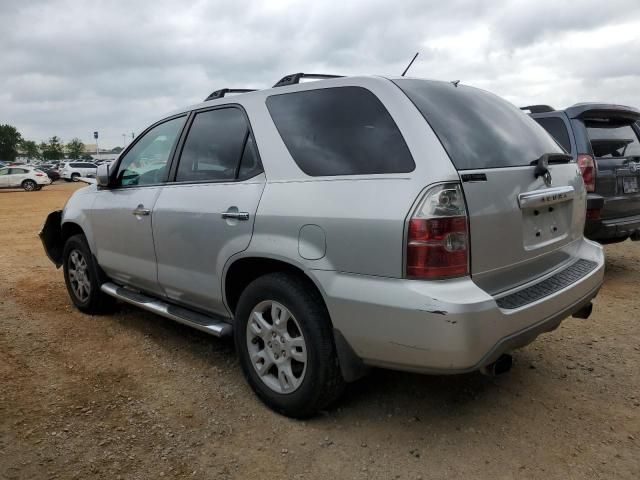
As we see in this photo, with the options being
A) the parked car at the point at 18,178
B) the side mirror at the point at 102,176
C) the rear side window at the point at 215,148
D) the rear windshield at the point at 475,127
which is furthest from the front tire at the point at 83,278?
the parked car at the point at 18,178

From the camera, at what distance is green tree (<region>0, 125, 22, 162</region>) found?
77750 mm

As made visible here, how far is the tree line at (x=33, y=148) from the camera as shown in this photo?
78213mm

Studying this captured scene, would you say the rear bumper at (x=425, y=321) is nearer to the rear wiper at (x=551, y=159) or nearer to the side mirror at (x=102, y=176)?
the rear wiper at (x=551, y=159)

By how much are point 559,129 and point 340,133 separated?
12.0 ft

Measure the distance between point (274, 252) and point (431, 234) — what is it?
877 millimetres

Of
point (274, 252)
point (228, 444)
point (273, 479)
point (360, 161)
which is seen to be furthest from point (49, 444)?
point (360, 161)

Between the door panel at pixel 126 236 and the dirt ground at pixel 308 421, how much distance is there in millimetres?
555

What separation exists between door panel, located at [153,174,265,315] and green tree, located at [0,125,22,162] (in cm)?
8763

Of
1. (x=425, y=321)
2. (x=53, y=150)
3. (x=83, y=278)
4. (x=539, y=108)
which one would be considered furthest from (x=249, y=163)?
(x=53, y=150)

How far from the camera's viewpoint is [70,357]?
393 cm

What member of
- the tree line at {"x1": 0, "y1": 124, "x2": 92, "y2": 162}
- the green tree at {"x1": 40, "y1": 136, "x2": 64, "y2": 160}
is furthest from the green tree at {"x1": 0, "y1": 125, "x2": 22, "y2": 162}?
the green tree at {"x1": 40, "y1": 136, "x2": 64, "y2": 160}

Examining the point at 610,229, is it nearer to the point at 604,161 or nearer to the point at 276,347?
the point at 604,161

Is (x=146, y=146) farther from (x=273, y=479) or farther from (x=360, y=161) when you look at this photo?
(x=273, y=479)

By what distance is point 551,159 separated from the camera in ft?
9.82
